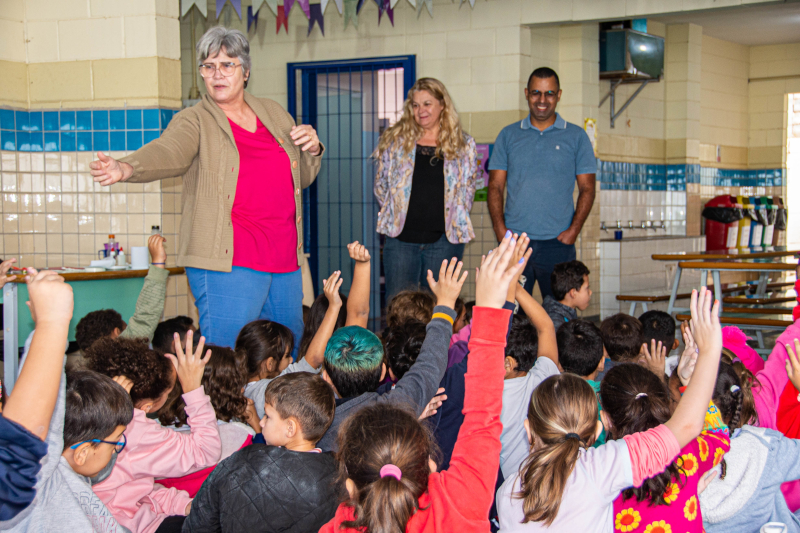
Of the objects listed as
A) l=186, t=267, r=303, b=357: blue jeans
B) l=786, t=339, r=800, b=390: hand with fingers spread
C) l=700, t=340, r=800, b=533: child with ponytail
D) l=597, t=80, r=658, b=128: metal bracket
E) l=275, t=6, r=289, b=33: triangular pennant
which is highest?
l=275, t=6, r=289, b=33: triangular pennant

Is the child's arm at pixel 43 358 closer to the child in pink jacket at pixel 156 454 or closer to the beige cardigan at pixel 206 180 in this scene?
the child in pink jacket at pixel 156 454

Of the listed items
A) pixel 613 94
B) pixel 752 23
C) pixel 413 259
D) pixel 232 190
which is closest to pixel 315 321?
pixel 232 190

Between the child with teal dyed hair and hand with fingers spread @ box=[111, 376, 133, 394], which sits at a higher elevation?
the child with teal dyed hair

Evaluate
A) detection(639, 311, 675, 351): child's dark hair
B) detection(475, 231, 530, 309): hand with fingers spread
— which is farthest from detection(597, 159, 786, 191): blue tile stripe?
detection(475, 231, 530, 309): hand with fingers spread

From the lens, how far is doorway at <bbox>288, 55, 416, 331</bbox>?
5.88 m

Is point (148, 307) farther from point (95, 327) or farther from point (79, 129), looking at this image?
point (79, 129)

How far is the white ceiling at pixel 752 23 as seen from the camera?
682 centimetres

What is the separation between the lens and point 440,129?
350 cm

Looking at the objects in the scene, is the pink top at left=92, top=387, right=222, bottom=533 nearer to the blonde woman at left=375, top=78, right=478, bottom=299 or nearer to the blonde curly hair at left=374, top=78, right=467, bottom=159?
the blonde woman at left=375, top=78, right=478, bottom=299

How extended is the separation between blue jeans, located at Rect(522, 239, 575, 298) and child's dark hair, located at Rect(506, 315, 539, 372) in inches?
48.5

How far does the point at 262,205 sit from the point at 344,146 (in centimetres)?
365

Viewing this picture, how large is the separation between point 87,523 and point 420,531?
0.59 meters

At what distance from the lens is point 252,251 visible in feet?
7.79

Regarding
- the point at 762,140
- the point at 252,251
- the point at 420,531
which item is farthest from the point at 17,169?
the point at 762,140
